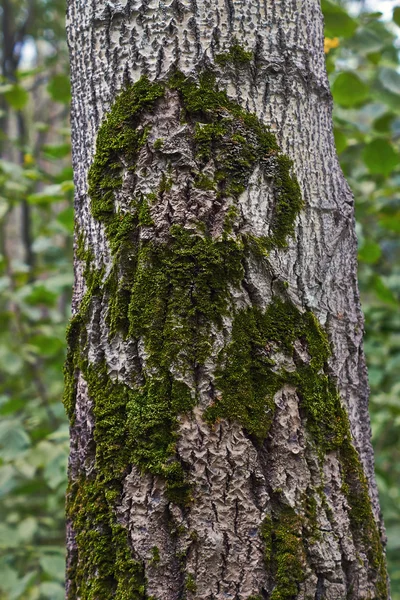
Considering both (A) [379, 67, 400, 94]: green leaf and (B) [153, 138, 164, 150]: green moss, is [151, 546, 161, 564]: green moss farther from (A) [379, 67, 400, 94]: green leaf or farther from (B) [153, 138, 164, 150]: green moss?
(A) [379, 67, 400, 94]: green leaf

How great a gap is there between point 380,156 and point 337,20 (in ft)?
2.05

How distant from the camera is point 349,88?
240cm

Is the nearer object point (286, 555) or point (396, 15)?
point (286, 555)

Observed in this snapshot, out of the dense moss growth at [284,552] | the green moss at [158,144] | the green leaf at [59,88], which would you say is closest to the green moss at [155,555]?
the dense moss growth at [284,552]

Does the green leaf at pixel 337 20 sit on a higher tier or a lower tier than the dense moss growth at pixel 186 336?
higher

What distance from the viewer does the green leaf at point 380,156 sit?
99.5 inches

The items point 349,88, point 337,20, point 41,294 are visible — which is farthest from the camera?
point 41,294

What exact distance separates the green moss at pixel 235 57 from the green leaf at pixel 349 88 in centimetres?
136

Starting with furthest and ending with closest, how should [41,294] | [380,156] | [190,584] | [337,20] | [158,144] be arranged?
[41,294] < [380,156] < [337,20] < [158,144] < [190,584]

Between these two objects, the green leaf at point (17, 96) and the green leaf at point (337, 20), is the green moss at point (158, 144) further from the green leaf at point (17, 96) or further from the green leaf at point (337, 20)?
the green leaf at point (17, 96)

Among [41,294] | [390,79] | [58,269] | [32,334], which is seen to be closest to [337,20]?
[390,79]

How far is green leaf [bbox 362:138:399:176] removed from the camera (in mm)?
2527

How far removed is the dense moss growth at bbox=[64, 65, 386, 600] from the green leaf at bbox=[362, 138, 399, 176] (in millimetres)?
1549

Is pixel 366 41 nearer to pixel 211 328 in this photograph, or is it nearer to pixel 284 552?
pixel 211 328
